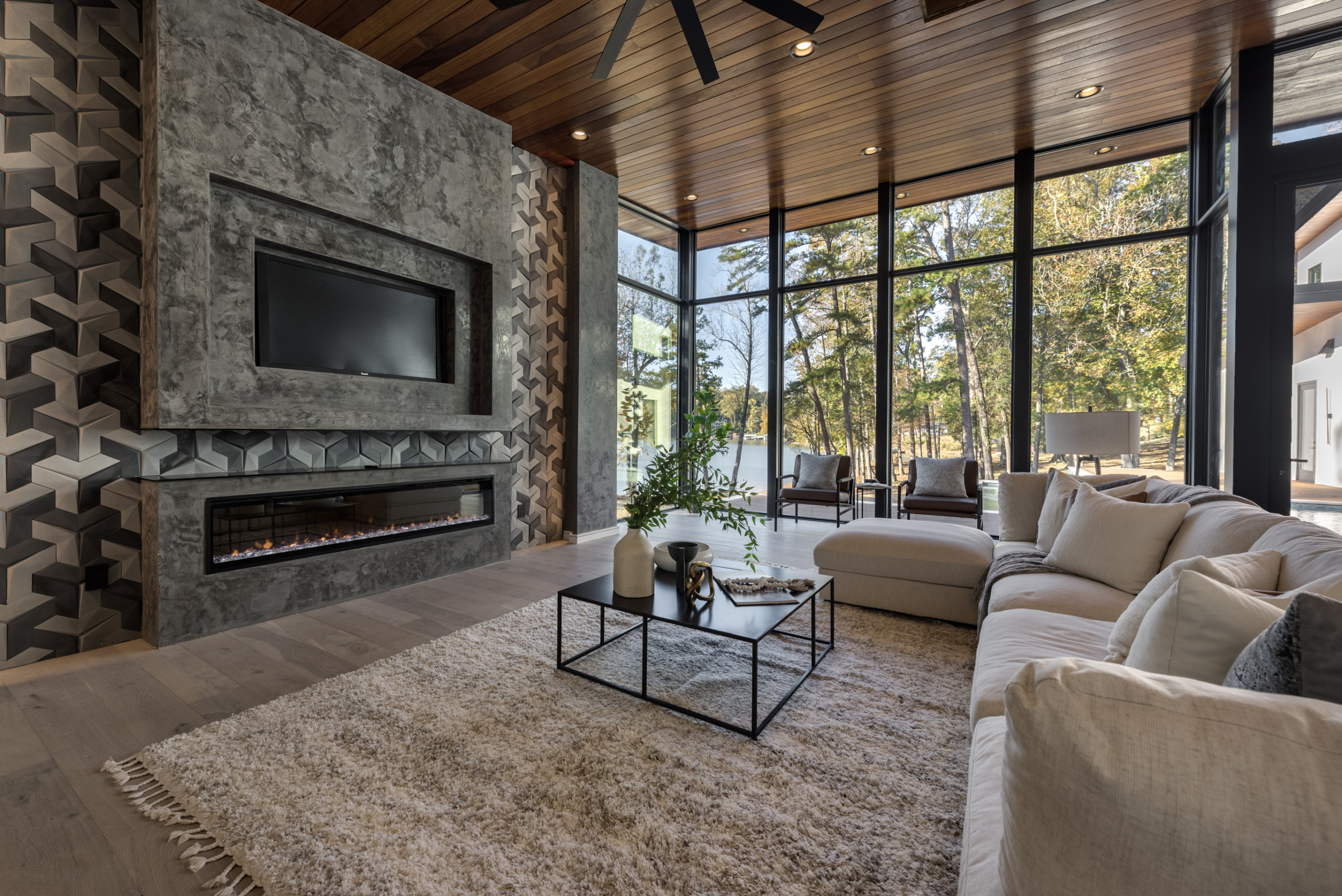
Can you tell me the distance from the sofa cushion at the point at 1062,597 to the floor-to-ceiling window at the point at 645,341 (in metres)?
3.75

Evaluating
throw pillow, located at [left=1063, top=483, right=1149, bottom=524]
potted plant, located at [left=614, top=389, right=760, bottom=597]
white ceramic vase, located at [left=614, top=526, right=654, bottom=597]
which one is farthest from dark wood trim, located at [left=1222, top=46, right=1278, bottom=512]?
white ceramic vase, located at [left=614, top=526, right=654, bottom=597]

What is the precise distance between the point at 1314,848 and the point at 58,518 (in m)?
3.74

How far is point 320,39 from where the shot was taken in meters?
3.10

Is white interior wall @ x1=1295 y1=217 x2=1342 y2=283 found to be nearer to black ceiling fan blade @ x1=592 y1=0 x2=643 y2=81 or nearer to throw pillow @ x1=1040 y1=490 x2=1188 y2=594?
throw pillow @ x1=1040 y1=490 x2=1188 y2=594

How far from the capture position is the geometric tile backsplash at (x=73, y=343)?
7.77ft

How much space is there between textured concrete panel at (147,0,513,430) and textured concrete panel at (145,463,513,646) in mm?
321

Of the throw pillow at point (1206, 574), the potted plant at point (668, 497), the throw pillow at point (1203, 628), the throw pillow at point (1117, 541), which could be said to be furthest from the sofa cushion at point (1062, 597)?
the throw pillow at point (1203, 628)

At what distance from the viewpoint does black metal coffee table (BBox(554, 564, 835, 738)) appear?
6.18 feet

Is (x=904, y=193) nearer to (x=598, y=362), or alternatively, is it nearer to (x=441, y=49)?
Result: (x=598, y=362)

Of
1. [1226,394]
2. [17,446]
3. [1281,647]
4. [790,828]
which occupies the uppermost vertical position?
[1226,394]

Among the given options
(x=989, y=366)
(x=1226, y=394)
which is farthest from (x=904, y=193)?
(x=1226, y=394)

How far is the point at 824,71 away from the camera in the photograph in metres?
3.71

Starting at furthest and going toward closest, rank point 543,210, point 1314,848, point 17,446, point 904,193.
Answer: point 904,193, point 543,210, point 17,446, point 1314,848

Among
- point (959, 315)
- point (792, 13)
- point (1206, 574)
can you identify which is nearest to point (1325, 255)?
point (959, 315)
